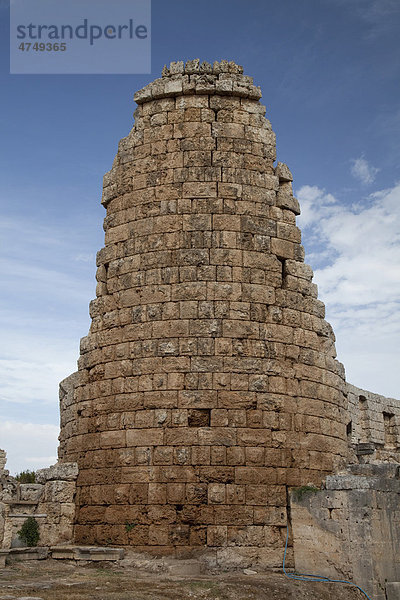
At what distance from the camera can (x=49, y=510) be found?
977cm

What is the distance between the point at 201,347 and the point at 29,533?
362 centimetres

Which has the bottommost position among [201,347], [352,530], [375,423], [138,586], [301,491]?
[138,586]

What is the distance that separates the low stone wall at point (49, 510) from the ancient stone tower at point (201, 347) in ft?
0.77

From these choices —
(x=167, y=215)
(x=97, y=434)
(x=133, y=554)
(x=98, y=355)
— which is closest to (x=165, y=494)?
(x=133, y=554)

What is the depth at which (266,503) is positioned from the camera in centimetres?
896

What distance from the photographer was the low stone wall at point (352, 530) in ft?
27.3

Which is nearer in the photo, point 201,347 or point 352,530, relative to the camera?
point 352,530

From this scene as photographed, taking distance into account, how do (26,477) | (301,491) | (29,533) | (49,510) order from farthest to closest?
1. (26,477)
2. (49,510)
3. (29,533)
4. (301,491)

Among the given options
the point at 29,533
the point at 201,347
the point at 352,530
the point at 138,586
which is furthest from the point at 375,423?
the point at 138,586

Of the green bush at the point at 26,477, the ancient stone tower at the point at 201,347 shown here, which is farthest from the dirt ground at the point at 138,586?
the green bush at the point at 26,477

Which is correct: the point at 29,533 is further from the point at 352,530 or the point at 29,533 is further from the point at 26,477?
the point at 26,477

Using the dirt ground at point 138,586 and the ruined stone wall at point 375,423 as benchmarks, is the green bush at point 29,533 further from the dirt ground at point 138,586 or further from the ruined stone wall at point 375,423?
the ruined stone wall at point 375,423

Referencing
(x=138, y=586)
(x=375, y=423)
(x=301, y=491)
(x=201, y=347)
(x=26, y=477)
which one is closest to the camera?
(x=138, y=586)

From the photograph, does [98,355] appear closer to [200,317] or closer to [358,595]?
[200,317]
